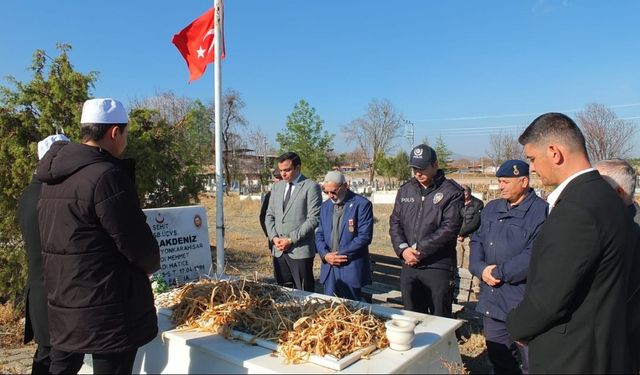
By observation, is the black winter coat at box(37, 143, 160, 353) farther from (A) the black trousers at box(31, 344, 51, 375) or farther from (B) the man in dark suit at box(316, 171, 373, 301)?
(B) the man in dark suit at box(316, 171, 373, 301)

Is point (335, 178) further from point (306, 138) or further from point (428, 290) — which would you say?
point (306, 138)

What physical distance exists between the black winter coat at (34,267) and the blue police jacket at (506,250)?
123 inches

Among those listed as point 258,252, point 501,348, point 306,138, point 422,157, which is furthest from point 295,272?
point 306,138

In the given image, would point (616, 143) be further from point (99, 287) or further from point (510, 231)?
point (99, 287)

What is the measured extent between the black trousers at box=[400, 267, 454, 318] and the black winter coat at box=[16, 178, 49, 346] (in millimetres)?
2911

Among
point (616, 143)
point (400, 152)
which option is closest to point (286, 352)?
point (616, 143)

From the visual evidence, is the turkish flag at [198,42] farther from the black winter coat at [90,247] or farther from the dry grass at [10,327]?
the dry grass at [10,327]

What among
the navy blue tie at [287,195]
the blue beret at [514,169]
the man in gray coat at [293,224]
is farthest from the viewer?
the navy blue tie at [287,195]

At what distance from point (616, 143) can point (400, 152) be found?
19.5 meters

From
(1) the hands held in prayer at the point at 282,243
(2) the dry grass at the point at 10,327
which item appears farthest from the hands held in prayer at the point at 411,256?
(2) the dry grass at the point at 10,327

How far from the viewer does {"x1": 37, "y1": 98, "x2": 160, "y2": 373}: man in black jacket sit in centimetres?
208

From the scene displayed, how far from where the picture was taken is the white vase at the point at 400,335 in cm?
246

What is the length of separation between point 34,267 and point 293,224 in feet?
8.15

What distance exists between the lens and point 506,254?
10.8 feet
